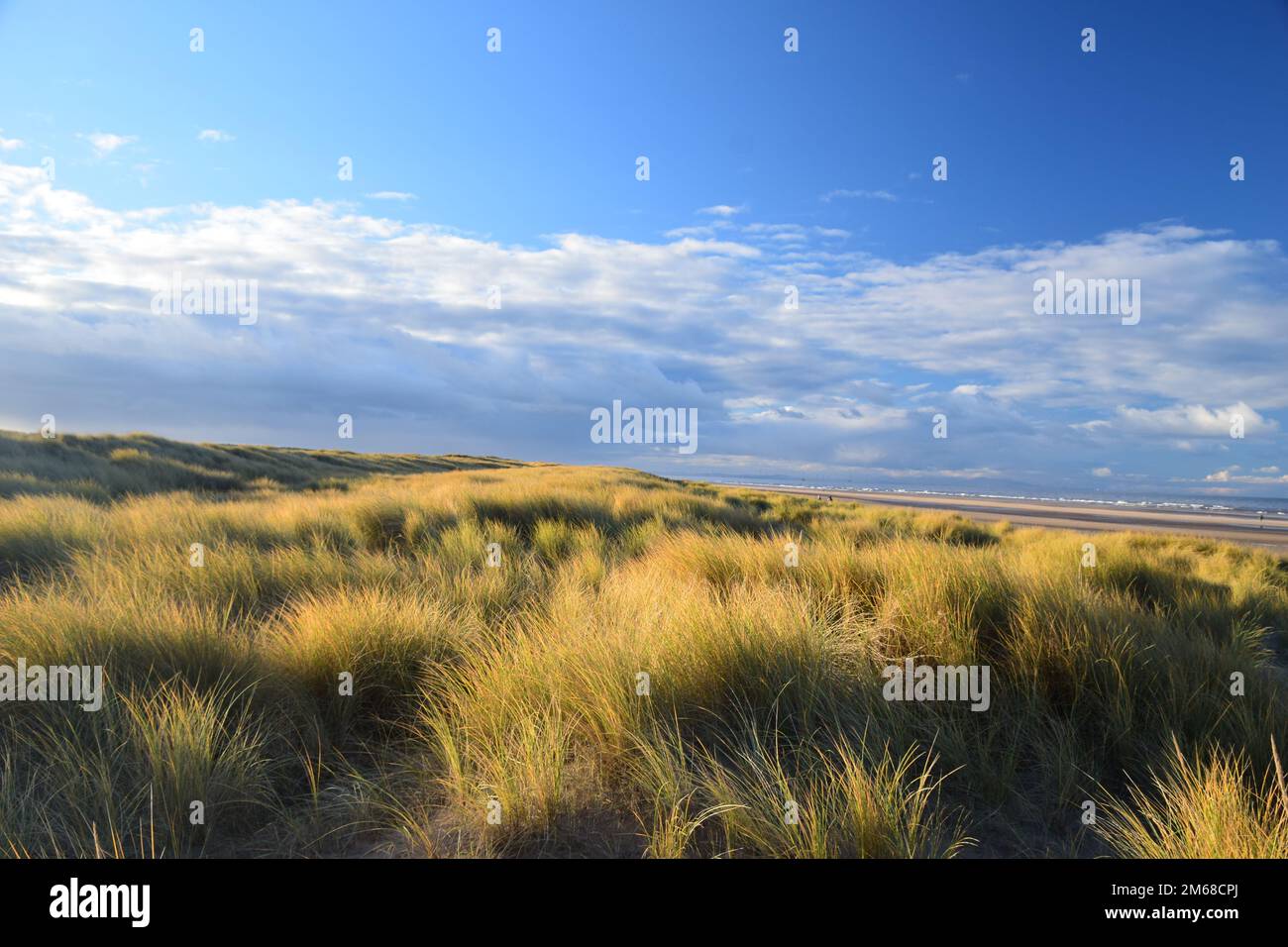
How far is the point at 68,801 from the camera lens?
2.10 m

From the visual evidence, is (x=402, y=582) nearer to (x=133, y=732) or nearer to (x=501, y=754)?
(x=133, y=732)

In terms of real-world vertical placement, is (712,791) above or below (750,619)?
below

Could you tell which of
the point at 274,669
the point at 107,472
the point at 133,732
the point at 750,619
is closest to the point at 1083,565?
the point at 750,619

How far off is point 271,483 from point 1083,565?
72.3 feet

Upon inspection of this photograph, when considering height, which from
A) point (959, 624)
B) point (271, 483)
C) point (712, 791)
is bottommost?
point (712, 791)

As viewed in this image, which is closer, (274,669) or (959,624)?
(274,669)

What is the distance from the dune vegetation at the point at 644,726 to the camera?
2.00 meters

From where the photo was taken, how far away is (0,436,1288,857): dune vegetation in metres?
2.00

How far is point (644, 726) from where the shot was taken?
245 centimetres
